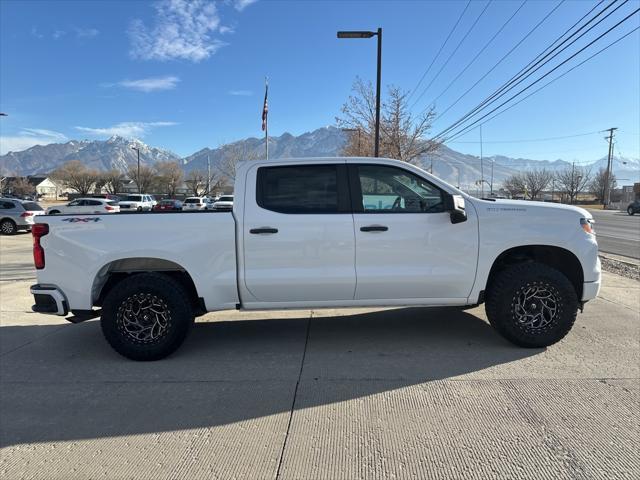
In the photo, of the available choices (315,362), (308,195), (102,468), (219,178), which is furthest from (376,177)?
(219,178)

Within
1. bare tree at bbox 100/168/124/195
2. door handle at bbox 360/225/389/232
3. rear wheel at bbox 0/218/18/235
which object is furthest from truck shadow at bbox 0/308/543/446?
bare tree at bbox 100/168/124/195

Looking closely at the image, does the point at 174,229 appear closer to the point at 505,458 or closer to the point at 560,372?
the point at 505,458

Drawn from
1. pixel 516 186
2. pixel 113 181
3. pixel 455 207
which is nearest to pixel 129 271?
pixel 455 207

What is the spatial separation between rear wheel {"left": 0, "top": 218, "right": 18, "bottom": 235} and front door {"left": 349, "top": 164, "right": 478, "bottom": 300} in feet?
65.8

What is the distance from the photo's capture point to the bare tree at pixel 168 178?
97.4m

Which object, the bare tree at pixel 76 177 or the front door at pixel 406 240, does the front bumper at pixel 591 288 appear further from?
the bare tree at pixel 76 177

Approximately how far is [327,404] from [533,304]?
2.41 meters

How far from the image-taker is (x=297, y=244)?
4352 millimetres

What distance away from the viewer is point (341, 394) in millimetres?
3666

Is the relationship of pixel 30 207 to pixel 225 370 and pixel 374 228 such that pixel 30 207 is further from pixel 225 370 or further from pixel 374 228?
pixel 374 228

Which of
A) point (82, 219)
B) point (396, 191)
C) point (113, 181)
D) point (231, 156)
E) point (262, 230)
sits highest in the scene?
point (231, 156)

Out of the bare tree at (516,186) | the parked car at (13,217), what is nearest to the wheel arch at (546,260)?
the parked car at (13,217)

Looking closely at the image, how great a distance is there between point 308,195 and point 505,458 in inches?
111

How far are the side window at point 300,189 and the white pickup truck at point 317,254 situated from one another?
11 millimetres
